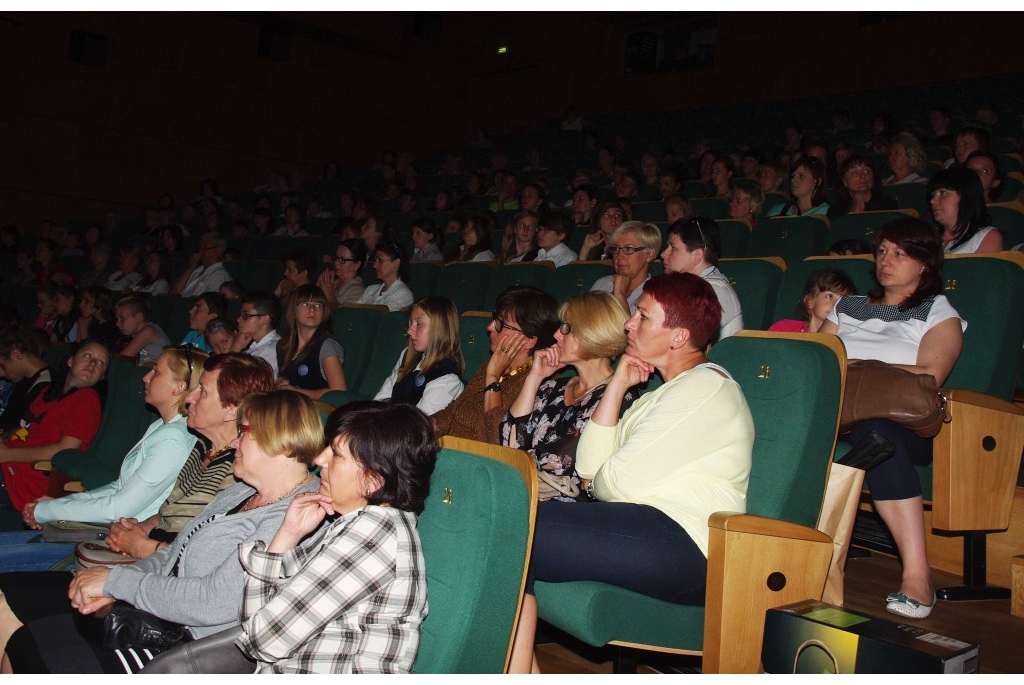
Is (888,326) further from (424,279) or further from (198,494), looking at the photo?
(424,279)

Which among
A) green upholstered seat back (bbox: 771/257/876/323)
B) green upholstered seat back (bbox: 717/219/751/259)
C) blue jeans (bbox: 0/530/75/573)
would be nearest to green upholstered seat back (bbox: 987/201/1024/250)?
green upholstered seat back (bbox: 771/257/876/323)

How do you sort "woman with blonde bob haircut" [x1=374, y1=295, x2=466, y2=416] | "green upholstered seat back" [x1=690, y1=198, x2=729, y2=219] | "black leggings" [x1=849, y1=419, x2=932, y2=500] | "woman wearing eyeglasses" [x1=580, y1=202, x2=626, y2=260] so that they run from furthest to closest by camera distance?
"green upholstered seat back" [x1=690, y1=198, x2=729, y2=219], "woman wearing eyeglasses" [x1=580, y1=202, x2=626, y2=260], "woman with blonde bob haircut" [x1=374, y1=295, x2=466, y2=416], "black leggings" [x1=849, y1=419, x2=932, y2=500]

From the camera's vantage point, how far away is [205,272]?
136 inches

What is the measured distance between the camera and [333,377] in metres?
2.01

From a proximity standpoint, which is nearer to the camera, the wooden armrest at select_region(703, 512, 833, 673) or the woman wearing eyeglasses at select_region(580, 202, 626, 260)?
the wooden armrest at select_region(703, 512, 833, 673)

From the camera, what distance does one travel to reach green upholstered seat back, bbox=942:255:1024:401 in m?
1.38

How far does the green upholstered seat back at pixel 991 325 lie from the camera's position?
4.53 ft

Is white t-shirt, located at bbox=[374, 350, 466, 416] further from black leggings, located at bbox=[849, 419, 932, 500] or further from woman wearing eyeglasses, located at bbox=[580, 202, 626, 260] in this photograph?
woman wearing eyeglasses, located at bbox=[580, 202, 626, 260]

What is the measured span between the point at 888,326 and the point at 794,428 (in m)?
0.48

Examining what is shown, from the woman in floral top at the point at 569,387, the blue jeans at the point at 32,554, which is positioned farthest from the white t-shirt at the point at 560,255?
the blue jeans at the point at 32,554

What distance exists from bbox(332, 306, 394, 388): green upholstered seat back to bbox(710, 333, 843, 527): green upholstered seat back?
1243 millimetres

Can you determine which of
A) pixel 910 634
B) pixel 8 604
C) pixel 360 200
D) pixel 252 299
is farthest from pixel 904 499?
pixel 360 200

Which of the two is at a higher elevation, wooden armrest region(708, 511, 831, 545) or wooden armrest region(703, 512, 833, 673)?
wooden armrest region(708, 511, 831, 545)

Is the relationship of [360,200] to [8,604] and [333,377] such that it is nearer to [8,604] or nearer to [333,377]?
[333,377]
